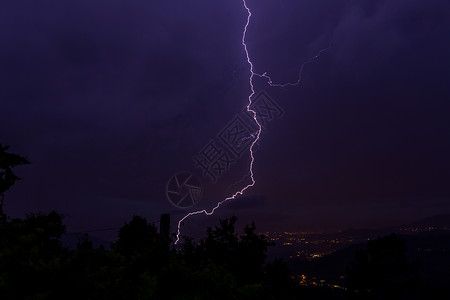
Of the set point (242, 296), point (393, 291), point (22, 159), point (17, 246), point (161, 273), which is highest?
point (22, 159)

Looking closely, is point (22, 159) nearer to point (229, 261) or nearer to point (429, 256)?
point (229, 261)

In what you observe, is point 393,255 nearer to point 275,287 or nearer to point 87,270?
point 275,287

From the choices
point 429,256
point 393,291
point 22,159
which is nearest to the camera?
point 22,159

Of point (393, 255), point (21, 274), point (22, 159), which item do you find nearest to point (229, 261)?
point (21, 274)

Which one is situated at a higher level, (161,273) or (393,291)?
(161,273)

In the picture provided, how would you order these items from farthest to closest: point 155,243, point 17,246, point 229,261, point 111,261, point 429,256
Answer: point 429,256 → point 229,261 → point 155,243 → point 111,261 → point 17,246

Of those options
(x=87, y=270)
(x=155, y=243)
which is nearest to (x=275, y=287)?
(x=155, y=243)

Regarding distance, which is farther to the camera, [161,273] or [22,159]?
[161,273]

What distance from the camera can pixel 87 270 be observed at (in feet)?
23.6

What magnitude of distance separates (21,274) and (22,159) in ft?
7.40

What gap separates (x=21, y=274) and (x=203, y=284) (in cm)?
394

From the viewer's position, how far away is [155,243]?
817 cm

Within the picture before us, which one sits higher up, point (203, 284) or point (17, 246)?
point (17, 246)

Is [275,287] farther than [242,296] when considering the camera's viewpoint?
Yes
